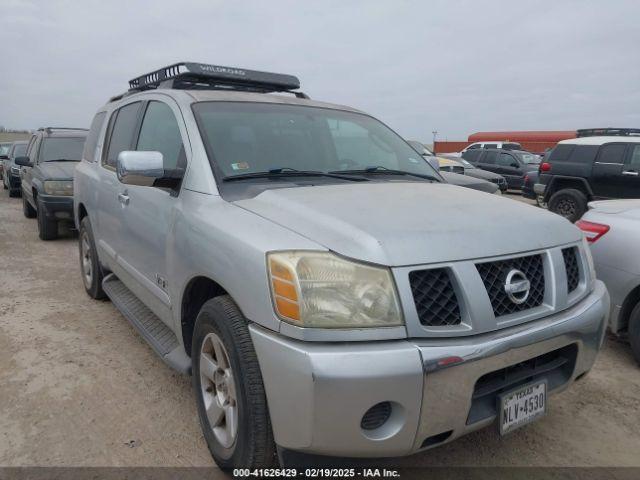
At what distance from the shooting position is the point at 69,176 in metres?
7.74

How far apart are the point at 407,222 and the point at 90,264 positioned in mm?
3743

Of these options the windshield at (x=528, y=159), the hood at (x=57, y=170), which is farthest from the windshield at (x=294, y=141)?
the windshield at (x=528, y=159)

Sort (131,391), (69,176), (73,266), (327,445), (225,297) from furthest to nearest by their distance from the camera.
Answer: (69,176), (73,266), (131,391), (225,297), (327,445)

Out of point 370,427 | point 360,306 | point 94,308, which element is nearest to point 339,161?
point 360,306

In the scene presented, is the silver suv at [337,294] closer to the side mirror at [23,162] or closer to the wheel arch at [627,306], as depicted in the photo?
the wheel arch at [627,306]

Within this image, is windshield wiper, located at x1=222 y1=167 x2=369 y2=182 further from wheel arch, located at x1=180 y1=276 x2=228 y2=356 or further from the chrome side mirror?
wheel arch, located at x1=180 y1=276 x2=228 y2=356

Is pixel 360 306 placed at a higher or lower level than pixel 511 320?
higher

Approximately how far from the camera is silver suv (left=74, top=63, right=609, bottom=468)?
1.79 m

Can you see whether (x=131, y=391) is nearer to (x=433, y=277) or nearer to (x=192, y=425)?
(x=192, y=425)

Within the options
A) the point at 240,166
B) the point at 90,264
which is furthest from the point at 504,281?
the point at 90,264

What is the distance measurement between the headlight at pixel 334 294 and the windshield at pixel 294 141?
3.30 ft

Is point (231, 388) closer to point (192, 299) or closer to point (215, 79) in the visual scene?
point (192, 299)

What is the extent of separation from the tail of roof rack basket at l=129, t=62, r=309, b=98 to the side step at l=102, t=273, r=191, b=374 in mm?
1639

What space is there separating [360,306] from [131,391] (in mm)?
1979
